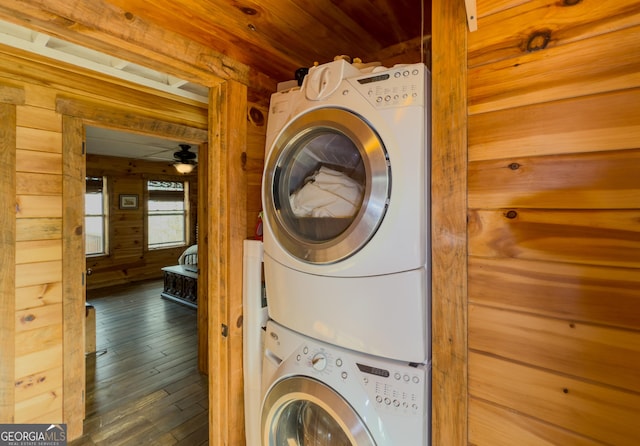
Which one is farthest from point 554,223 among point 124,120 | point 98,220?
point 98,220

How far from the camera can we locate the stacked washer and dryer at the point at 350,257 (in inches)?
35.2

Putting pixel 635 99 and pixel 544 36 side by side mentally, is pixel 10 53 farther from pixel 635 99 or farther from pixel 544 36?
pixel 635 99

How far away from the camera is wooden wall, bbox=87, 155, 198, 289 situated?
18.4 feet

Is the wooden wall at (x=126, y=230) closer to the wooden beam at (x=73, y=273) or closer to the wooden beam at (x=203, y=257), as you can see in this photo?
the wooden beam at (x=203, y=257)

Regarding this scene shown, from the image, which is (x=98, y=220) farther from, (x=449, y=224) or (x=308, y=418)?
(x=449, y=224)

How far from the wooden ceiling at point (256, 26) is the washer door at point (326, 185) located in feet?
1.57

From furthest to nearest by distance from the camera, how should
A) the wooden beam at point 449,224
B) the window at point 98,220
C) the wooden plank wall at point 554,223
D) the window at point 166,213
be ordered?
the window at point 166,213, the window at point 98,220, the wooden beam at point 449,224, the wooden plank wall at point 554,223

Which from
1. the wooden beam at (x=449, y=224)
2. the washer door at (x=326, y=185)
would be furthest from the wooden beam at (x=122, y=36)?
the wooden beam at (x=449, y=224)

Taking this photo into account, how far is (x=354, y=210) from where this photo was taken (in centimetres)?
105

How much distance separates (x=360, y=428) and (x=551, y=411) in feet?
1.76

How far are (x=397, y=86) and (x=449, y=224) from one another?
461 mm

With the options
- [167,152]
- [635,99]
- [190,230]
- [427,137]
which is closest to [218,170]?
[427,137]

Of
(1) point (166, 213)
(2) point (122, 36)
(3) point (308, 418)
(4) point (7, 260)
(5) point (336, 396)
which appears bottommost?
(3) point (308, 418)

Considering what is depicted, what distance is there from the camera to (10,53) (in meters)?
1.73
